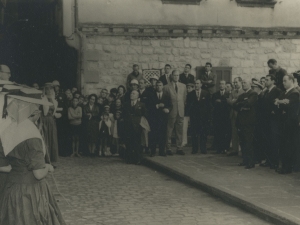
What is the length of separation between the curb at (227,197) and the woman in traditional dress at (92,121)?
2741 millimetres

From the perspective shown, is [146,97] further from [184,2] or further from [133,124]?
[184,2]

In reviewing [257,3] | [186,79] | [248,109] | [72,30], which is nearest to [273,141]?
[248,109]

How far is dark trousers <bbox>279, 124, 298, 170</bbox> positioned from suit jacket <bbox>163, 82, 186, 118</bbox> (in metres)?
4.28

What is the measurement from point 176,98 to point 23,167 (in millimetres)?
10274

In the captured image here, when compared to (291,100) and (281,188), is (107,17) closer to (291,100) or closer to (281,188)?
(291,100)

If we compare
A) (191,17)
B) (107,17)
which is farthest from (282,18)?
(107,17)

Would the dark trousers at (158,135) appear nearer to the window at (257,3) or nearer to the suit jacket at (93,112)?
the suit jacket at (93,112)

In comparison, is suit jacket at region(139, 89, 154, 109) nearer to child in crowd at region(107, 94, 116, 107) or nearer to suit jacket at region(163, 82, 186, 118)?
suit jacket at region(163, 82, 186, 118)

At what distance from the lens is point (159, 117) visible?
15.1 metres

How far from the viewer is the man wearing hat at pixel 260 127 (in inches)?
493

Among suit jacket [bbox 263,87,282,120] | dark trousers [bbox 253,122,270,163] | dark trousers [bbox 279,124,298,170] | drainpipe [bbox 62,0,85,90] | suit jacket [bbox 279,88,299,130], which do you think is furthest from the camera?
drainpipe [bbox 62,0,85,90]

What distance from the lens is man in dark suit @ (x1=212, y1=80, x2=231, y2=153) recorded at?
1544 centimetres

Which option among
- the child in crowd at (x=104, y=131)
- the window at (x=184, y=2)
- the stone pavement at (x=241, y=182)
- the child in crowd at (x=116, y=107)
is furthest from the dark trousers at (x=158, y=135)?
the window at (x=184, y=2)

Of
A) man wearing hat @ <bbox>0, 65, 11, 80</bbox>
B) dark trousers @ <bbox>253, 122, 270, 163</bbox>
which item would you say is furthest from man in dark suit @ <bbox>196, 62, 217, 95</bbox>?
man wearing hat @ <bbox>0, 65, 11, 80</bbox>
